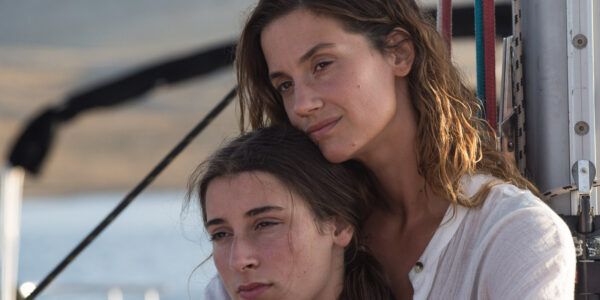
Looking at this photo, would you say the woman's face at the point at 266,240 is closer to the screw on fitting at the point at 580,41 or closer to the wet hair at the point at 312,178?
→ the wet hair at the point at 312,178

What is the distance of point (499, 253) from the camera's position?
116cm

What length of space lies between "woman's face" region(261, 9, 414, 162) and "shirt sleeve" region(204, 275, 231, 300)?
1.09ft

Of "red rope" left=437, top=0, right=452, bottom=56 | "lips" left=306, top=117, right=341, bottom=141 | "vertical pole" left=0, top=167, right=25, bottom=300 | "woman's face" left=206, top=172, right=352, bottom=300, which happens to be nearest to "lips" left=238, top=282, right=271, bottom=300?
"woman's face" left=206, top=172, right=352, bottom=300

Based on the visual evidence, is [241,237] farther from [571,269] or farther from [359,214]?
[571,269]

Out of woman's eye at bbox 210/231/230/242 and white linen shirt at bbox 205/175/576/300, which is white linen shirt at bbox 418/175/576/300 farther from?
woman's eye at bbox 210/231/230/242

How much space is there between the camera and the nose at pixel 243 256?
120 centimetres

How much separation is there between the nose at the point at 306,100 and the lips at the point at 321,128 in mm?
25

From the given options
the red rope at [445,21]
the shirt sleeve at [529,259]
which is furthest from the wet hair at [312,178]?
the red rope at [445,21]

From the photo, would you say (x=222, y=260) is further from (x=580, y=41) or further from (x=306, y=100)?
(x=580, y=41)

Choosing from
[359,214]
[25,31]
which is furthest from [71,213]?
[359,214]

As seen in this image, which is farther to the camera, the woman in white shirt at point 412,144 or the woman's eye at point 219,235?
the woman's eye at point 219,235

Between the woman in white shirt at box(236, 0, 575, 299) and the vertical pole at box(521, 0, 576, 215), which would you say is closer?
the woman in white shirt at box(236, 0, 575, 299)

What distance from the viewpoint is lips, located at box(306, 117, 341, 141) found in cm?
125

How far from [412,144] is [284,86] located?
0.77 feet
